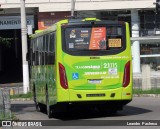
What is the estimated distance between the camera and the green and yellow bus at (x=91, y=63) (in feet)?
61.8

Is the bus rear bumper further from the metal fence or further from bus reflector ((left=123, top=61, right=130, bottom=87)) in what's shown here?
the metal fence

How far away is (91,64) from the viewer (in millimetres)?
18938

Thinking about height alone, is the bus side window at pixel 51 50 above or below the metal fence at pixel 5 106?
above

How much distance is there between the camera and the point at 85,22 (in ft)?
63.2

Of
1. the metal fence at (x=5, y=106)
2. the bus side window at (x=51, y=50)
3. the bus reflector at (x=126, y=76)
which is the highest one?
the bus side window at (x=51, y=50)

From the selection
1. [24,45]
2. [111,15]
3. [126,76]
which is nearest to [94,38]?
[126,76]

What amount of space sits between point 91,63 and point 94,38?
0.81m

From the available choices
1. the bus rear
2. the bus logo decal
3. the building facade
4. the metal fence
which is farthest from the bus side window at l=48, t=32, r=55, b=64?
the building facade

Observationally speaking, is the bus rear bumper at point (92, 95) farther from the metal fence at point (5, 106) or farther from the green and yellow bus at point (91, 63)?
the metal fence at point (5, 106)

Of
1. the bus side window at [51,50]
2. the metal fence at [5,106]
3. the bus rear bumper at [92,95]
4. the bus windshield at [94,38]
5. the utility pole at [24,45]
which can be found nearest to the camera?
the metal fence at [5,106]

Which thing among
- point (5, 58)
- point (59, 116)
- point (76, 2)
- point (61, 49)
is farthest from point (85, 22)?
point (5, 58)

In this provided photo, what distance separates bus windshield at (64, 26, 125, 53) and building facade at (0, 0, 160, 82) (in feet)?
99.4

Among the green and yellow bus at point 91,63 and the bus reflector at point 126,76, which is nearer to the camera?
the green and yellow bus at point 91,63

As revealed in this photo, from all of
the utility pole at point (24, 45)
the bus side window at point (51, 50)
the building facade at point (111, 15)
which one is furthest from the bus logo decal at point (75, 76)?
the building facade at point (111, 15)
